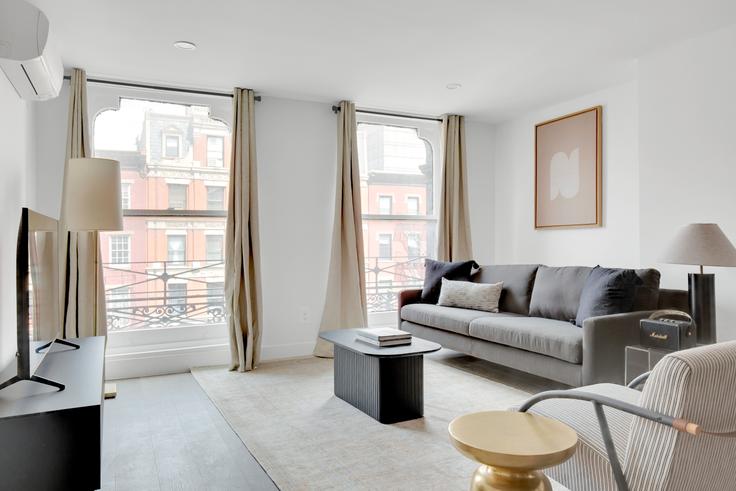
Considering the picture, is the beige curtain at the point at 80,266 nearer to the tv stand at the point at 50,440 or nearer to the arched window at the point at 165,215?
the arched window at the point at 165,215

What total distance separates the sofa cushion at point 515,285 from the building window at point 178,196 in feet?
9.58

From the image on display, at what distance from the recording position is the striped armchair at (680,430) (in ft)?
4.60

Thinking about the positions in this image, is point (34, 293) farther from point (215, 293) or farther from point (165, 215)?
point (215, 293)

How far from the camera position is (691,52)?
3.63m

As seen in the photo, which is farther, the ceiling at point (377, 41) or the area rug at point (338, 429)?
the ceiling at point (377, 41)

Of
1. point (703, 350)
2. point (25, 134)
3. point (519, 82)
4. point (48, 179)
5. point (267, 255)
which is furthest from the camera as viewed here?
point (267, 255)

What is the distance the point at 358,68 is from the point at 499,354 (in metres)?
2.52

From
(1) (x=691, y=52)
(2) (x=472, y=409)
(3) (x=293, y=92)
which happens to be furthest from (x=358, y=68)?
(2) (x=472, y=409)

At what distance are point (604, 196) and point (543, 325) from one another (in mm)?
1815

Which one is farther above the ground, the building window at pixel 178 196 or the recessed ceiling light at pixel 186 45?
the recessed ceiling light at pixel 186 45

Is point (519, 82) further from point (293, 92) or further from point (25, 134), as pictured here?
point (25, 134)

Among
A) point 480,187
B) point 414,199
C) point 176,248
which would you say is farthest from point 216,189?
point 480,187

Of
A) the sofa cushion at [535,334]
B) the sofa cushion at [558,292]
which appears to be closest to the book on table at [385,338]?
the sofa cushion at [535,334]

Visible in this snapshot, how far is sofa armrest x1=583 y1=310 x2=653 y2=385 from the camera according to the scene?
10.1ft
